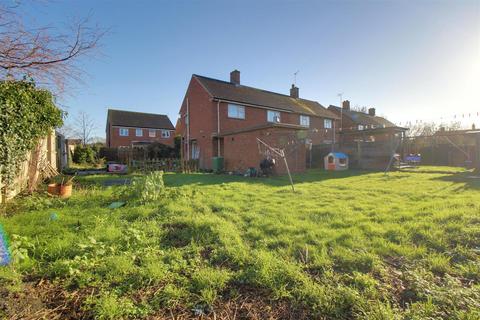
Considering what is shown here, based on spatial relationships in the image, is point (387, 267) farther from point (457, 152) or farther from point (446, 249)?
point (457, 152)

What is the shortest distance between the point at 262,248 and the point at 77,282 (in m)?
2.36

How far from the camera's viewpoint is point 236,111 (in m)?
20.8

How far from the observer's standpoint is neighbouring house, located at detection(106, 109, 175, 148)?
35.2 metres

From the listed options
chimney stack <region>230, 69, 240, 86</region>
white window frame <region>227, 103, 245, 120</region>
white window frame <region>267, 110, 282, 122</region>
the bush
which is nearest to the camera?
white window frame <region>227, 103, 245, 120</region>

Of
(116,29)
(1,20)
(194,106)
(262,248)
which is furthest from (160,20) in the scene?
(194,106)

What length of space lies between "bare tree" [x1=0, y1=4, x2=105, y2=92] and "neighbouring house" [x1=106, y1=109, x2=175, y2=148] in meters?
33.6

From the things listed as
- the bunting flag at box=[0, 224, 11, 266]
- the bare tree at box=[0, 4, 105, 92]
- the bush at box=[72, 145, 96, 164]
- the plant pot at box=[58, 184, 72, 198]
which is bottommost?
the bunting flag at box=[0, 224, 11, 266]

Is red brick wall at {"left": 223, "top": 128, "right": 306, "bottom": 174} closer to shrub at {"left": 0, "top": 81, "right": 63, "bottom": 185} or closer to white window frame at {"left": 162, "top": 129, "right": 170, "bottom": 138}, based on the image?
shrub at {"left": 0, "top": 81, "right": 63, "bottom": 185}

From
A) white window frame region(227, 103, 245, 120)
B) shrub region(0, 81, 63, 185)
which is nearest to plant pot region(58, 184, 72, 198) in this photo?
shrub region(0, 81, 63, 185)

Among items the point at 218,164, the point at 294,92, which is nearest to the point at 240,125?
the point at 218,164

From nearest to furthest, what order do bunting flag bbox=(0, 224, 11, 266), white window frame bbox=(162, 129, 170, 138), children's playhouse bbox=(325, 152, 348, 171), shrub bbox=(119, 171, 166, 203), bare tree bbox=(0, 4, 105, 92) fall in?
1. bunting flag bbox=(0, 224, 11, 266)
2. bare tree bbox=(0, 4, 105, 92)
3. shrub bbox=(119, 171, 166, 203)
4. children's playhouse bbox=(325, 152, 348, 171)
5. white window frame bbox=(162, 129, 170, 138)

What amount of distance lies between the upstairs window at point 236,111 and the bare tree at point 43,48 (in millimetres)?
16897

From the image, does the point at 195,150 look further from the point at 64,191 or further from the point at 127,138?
the point at 127,138

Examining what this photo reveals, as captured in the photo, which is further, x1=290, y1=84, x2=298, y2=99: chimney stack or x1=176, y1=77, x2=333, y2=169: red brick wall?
x1=290, y1=84, x2=298, y2=99: chimney stack
